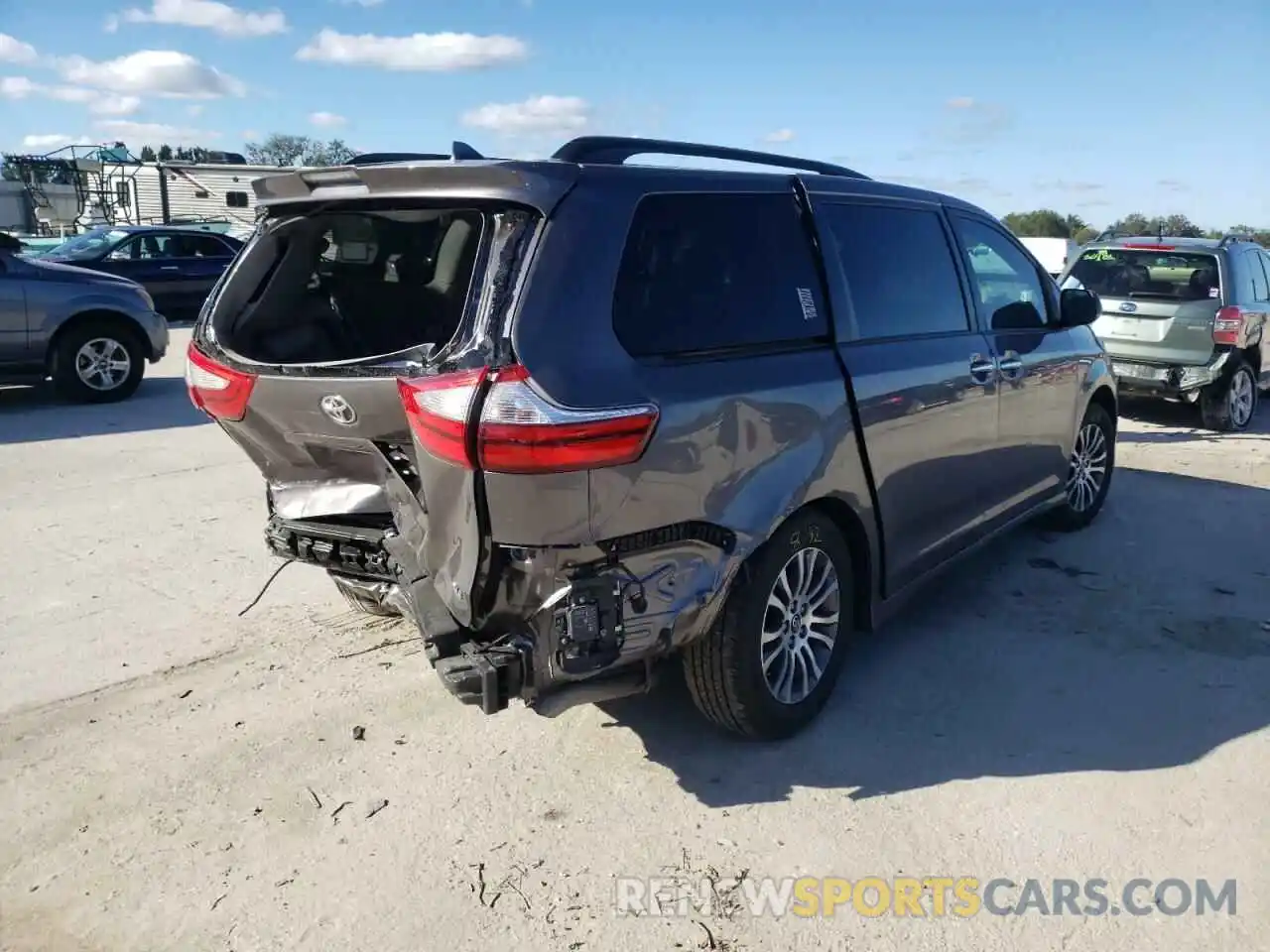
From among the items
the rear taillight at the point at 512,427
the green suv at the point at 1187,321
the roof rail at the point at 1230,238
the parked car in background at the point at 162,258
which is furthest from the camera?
the parked car in background at the point at 162,258

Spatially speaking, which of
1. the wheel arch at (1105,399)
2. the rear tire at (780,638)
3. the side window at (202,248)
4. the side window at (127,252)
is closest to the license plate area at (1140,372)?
the wheel arch at (1105,399)

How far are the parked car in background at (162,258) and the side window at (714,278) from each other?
1532 cm

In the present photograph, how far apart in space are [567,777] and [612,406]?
1.36m

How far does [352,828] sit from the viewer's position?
10.5ft

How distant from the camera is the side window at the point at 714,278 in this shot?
3096 millimetres

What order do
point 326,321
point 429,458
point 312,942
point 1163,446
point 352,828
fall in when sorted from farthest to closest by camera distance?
1. point 1163,446
2. point 326,321
3. point 352,828
4. point 429,458
5. point 312,942

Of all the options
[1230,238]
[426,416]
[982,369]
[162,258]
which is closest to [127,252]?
[162,258]

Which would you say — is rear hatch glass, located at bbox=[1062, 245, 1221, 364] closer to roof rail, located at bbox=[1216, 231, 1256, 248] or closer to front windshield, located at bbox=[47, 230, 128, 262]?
roof rail, located at bbox=[1216, 231, 1256, 248]

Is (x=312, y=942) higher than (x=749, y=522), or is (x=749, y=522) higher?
(x=749, y=522)

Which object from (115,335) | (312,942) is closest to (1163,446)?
(312,942)

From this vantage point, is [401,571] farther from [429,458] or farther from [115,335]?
[115,335]

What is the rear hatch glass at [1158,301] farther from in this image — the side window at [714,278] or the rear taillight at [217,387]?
the rear taillight at [217,387]

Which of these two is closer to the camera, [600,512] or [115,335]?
[600,512]

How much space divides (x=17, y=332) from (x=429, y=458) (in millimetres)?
8362
